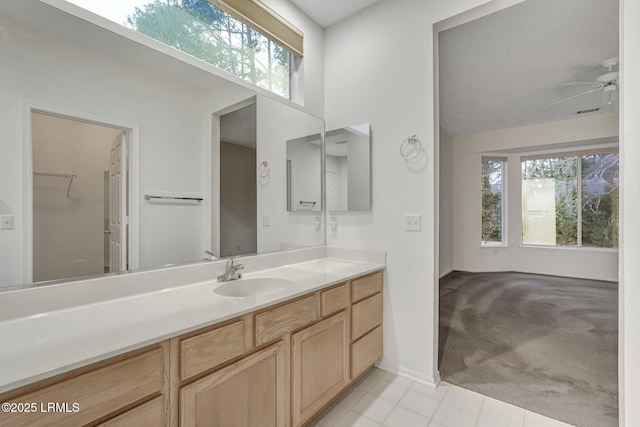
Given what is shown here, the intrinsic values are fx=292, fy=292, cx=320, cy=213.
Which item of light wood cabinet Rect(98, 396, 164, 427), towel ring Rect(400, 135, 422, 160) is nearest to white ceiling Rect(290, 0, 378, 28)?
towel ring Rect(400, 135, 422, 160)

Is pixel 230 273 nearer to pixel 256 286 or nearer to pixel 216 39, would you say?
pixel 256 286

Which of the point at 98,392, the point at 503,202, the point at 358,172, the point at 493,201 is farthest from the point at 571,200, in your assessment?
the point at 98,392

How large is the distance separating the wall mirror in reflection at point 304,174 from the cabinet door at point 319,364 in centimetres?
97

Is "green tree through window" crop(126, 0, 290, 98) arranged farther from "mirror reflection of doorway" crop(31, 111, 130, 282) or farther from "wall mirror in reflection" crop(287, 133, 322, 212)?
"mirror reflection of doorway" crop(31, 111, 130, 282)

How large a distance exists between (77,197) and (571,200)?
675cm

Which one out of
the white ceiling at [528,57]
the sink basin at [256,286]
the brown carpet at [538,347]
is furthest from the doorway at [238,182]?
the white ceiling at [528,57]

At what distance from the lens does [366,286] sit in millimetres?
1974

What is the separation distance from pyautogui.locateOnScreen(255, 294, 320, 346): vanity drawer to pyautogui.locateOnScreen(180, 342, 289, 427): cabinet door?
0.06 m

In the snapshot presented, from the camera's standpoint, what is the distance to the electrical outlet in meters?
2.01

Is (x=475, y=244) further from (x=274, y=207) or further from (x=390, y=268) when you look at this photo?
(x=274, y=207)

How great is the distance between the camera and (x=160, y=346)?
955 millimetres

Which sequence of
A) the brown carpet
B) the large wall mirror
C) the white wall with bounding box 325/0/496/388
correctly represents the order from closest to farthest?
the large wall mirror < the brown carpet < the white wall with bounding box 325/0/496/388

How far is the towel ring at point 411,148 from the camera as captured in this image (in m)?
2.00

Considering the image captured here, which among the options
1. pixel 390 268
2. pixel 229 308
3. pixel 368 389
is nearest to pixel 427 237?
pixel 390 268
